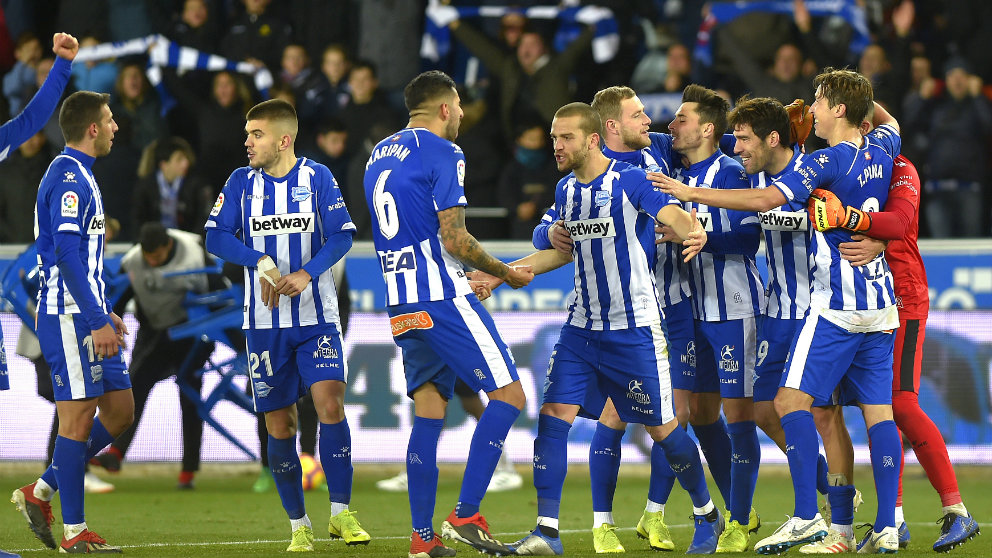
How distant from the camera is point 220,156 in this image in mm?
12883

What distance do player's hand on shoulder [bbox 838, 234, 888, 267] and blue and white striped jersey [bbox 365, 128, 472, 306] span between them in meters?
1.89

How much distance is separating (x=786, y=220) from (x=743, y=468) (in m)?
1.34

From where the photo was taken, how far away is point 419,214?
6.18 metres

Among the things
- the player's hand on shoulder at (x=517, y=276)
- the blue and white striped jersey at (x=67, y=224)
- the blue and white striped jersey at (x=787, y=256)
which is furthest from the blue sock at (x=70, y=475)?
the blue and white striped jersey at (x=787, y=256)

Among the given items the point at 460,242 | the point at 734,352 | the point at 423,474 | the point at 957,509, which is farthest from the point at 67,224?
the point at 957,509

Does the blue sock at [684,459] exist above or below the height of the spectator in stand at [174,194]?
below

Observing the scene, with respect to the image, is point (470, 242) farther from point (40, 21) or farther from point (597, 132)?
point (40, 21)

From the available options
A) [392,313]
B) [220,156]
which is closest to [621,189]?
[392,313]

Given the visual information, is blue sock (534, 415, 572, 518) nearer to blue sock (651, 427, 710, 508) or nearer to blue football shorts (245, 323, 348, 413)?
blue sock (651, 427, 710, 508)

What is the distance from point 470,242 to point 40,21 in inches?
416

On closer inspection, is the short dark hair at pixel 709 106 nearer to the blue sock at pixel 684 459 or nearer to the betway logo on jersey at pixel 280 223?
the blue sock at pixel 684 459

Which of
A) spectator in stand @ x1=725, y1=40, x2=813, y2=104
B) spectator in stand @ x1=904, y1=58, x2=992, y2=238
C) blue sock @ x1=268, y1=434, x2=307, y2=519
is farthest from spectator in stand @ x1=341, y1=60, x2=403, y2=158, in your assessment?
blue sock @ x1=268, y1=434, x2=307, y2=519

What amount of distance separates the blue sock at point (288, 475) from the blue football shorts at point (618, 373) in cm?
143

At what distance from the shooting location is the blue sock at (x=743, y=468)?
6.82 metres
